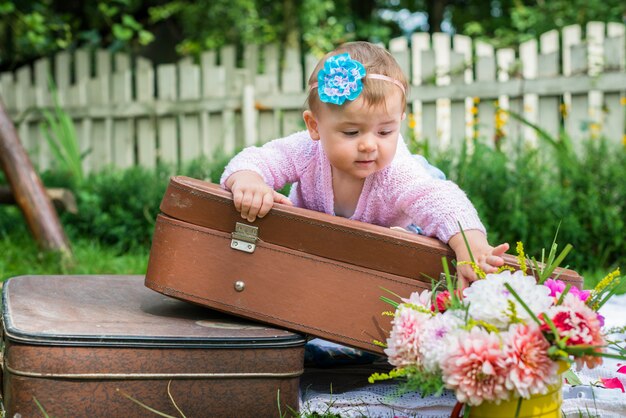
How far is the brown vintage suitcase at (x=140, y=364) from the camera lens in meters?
1.88

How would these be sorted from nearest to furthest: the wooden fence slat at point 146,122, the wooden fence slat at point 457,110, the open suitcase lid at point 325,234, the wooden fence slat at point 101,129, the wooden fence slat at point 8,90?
1. the open suitcase lid at point 325,234
2. the wooden fence slat at point 457,110
3. the wooden fence slat at point 146,122
4. the wooden fence slat at point 101,129
5. the wooden fence slat at point 8,90

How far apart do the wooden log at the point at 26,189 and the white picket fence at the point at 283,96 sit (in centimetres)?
220

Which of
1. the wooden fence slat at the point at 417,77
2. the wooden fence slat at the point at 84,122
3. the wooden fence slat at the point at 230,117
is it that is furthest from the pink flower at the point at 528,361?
the wooden fence slat at the point at 84,122

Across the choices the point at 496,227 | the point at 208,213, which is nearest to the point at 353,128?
the point at 208,213

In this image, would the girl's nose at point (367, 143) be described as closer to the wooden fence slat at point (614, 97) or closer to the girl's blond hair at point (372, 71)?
the girl's blond hair at point (372, 71)

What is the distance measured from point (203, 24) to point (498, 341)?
841 cm

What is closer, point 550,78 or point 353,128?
point 353,128

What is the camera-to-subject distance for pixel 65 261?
3969 mm

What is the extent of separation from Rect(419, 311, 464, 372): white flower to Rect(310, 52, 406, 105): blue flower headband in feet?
2.48

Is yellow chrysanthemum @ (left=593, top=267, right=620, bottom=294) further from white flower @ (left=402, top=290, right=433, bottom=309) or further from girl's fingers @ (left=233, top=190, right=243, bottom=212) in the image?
girl's fingers @ (left=233, top=190, right=243, bottom=212)

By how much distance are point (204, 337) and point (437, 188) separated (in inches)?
32.6

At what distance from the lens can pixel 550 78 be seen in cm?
586

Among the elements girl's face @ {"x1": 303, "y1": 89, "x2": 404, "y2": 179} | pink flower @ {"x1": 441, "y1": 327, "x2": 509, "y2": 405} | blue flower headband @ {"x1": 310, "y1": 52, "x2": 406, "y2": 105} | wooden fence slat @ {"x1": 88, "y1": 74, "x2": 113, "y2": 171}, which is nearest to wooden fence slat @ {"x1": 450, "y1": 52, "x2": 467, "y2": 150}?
wooden fence slat @ {"x1": 88, "y1": 74, "x2": 113, "y2": 171}

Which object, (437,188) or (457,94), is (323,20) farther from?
(437,188)
